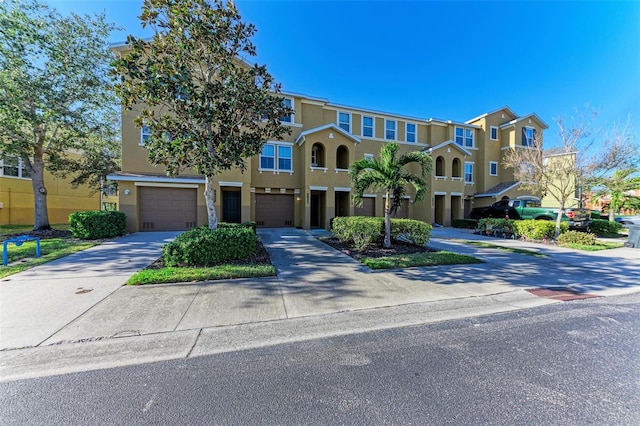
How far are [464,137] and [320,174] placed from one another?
15787 millimetres

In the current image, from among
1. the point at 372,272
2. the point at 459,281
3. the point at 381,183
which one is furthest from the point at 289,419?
the point at 381,183

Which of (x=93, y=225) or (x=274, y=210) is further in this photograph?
(x=274, y=210)

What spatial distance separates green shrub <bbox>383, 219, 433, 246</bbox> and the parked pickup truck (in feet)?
33.5

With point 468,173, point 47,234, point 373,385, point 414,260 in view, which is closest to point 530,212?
point 468,173

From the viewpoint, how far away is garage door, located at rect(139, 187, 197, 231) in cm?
1468

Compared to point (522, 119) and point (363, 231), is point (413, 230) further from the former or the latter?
point (522, 119)

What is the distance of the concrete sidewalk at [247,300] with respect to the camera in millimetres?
3650

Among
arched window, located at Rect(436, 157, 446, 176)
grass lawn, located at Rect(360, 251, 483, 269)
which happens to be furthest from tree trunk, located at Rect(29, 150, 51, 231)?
arched window, located at Rect(436, 157, 446, 176)

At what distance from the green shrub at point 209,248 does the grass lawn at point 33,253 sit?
3770 millimetres

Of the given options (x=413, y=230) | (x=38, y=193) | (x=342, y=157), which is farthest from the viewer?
(x=342, y=157)

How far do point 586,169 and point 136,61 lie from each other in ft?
62.1

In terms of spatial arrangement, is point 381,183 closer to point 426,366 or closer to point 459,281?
point 459,281

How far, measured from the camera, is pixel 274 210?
18.0 m

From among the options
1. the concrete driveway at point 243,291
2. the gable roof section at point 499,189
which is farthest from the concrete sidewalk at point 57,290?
the gable roof section at point 499,189
